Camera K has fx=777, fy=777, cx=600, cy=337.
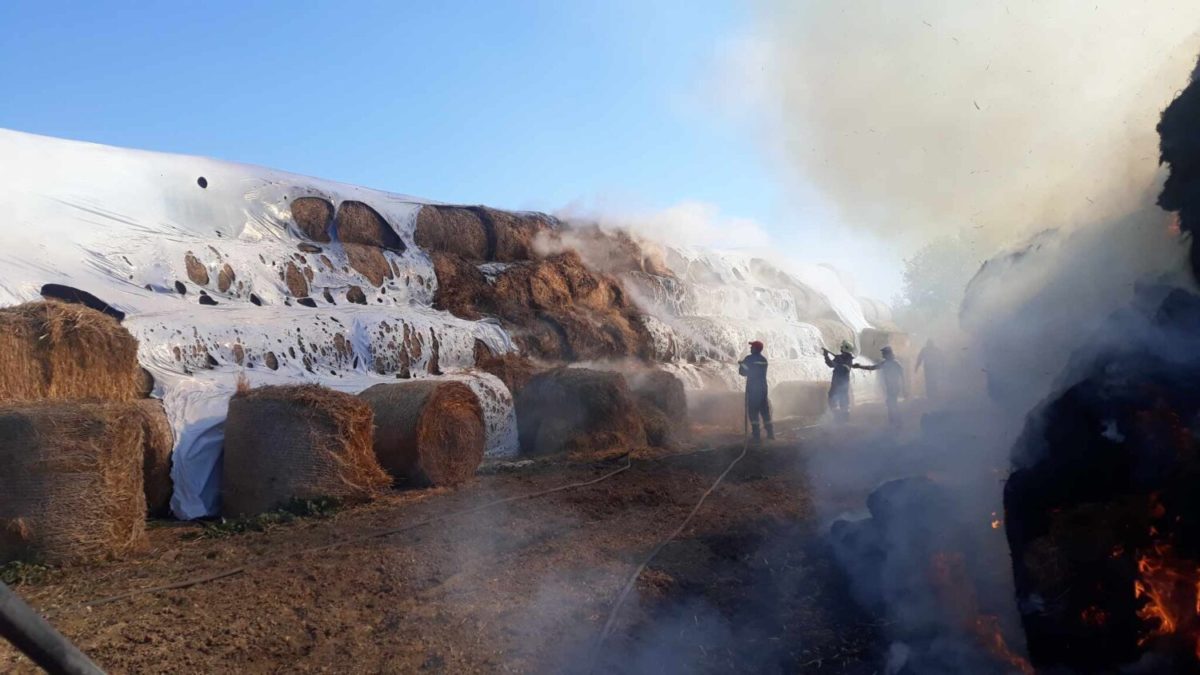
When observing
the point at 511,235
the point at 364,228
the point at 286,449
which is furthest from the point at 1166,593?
the point at 511,235

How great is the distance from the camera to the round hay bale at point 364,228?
1553 centimetres

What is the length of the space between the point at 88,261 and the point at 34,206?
136cm

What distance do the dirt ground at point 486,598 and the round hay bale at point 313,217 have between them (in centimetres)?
813

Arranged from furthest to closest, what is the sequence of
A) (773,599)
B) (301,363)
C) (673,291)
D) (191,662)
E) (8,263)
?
(673,291), (301,363), (8,263), (773,599), (191,662)

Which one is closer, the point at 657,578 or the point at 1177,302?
the point at 1177,302

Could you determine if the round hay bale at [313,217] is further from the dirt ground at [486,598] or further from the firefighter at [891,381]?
the firefighter at [891,381]

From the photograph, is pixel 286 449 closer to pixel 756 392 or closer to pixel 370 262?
pixel 370 262

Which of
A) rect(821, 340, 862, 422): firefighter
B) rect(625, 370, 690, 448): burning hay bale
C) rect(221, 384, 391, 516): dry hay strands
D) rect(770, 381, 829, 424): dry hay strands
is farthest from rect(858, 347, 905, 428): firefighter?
rect(221, 384, 391, 516): dry hay strands

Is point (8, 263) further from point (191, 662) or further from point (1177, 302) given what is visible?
point (1177, 302)

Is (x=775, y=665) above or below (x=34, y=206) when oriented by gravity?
below

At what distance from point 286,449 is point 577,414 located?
5.40m

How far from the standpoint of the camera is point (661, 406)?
48.3 feet

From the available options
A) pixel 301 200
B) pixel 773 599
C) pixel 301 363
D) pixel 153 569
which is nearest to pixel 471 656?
pixel 773 599

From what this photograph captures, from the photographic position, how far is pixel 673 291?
22.5 meters
